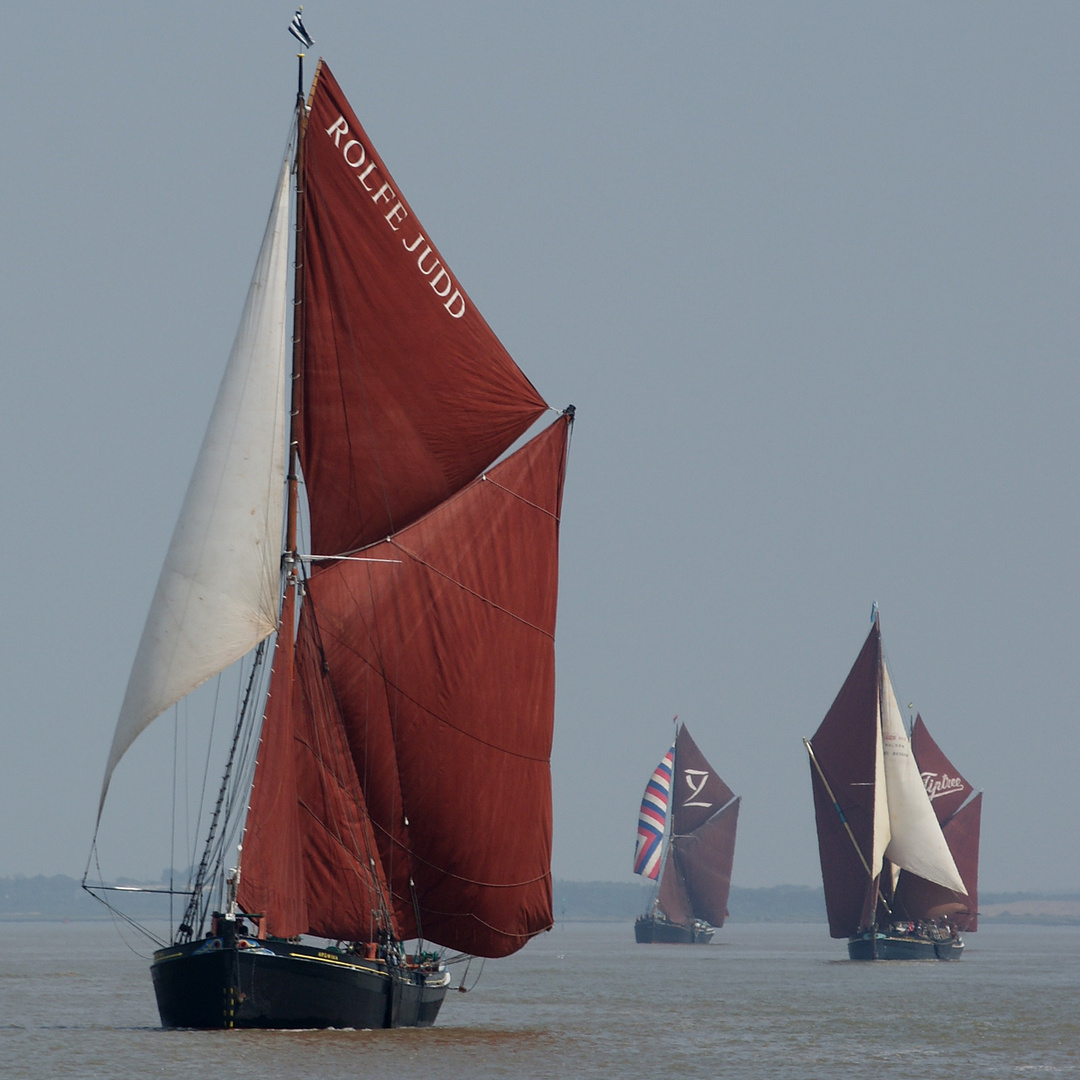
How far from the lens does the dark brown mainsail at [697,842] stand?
A: 145 meters

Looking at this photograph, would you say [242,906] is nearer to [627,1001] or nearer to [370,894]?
[370,894]

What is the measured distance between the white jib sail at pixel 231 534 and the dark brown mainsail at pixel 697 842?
111 m

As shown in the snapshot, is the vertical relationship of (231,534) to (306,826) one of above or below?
above

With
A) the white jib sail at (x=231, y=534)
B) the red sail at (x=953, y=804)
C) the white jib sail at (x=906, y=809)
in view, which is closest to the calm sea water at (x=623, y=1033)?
the white jib sail at (x=231, y=534)

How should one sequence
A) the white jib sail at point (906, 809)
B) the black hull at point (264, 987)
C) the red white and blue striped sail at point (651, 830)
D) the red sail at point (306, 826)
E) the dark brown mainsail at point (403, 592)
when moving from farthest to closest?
the red white and blue striped sail at point (651, 830) < the white jib sail at point (906, 809) < the dark brown mainsail at point (403, 592) < the red sail at point (306, 826) < the black hull at point (264, 987)

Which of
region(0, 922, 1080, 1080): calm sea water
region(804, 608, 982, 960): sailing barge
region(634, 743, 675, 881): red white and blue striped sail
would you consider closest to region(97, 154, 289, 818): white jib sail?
region(0, 922, 1080, 1080): calm sea water

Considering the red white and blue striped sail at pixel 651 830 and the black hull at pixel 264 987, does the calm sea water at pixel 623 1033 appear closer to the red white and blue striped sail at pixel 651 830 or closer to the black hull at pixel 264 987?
the black hull at pixel 264 987

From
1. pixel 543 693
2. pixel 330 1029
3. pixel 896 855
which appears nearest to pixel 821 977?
pixel 896 855

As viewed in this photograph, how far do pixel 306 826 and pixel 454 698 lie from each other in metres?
4.16

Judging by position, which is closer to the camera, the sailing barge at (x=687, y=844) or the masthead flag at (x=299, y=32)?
the masthead flag at (x=299, y=32)

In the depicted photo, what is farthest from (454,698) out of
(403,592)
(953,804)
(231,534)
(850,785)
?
(953,804)

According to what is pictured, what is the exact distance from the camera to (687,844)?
477 feet

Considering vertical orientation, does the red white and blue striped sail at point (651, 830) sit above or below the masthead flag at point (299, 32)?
below

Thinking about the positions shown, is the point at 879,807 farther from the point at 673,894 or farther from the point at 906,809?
the point at 673,894
